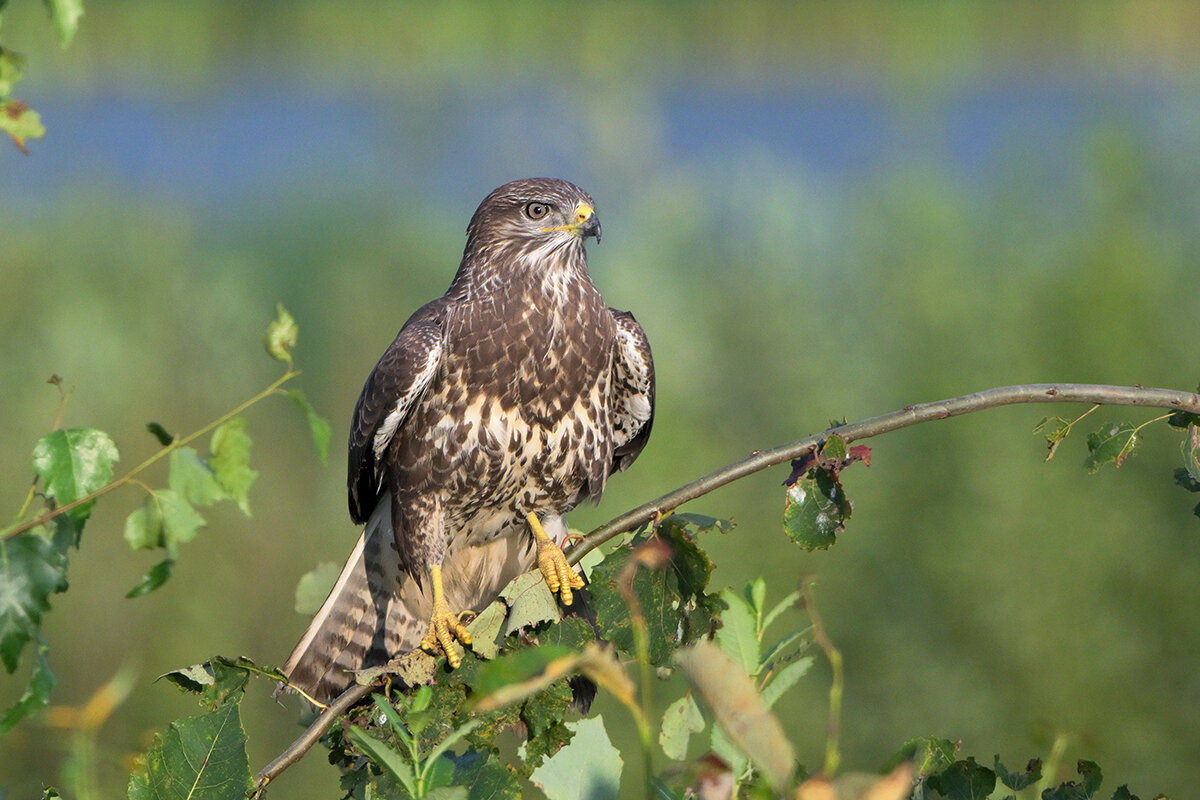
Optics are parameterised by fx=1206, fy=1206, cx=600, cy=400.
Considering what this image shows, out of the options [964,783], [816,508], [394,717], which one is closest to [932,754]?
[964,783]

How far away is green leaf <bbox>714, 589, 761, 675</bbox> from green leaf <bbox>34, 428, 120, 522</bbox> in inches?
29.1

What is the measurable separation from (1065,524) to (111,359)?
12.7m

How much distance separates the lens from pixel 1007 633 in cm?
1330

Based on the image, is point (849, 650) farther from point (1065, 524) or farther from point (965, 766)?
point (965, 766)

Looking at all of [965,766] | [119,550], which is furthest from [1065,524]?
[965,766]

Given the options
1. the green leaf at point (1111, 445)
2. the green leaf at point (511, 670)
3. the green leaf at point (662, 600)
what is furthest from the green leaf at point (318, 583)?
the green leaf at point (511, 670)

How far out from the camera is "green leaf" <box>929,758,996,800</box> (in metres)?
1.39

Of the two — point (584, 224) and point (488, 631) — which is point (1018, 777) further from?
point (584, 224)

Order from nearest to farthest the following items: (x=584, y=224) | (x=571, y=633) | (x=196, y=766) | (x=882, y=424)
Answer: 1. (x=196, y=766)
2. (x=882, y=424)
3. (x=571, y=633)
4. (x=584, y=224)

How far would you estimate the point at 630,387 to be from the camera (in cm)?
362

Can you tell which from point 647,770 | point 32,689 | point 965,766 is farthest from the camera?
point 965,766

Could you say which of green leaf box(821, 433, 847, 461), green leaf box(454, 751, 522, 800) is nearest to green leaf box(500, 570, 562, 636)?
green leaf box(821, 433, 847, 461)

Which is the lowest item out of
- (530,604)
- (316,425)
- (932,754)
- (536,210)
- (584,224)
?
(932,754)

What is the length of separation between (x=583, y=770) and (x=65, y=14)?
94cm
